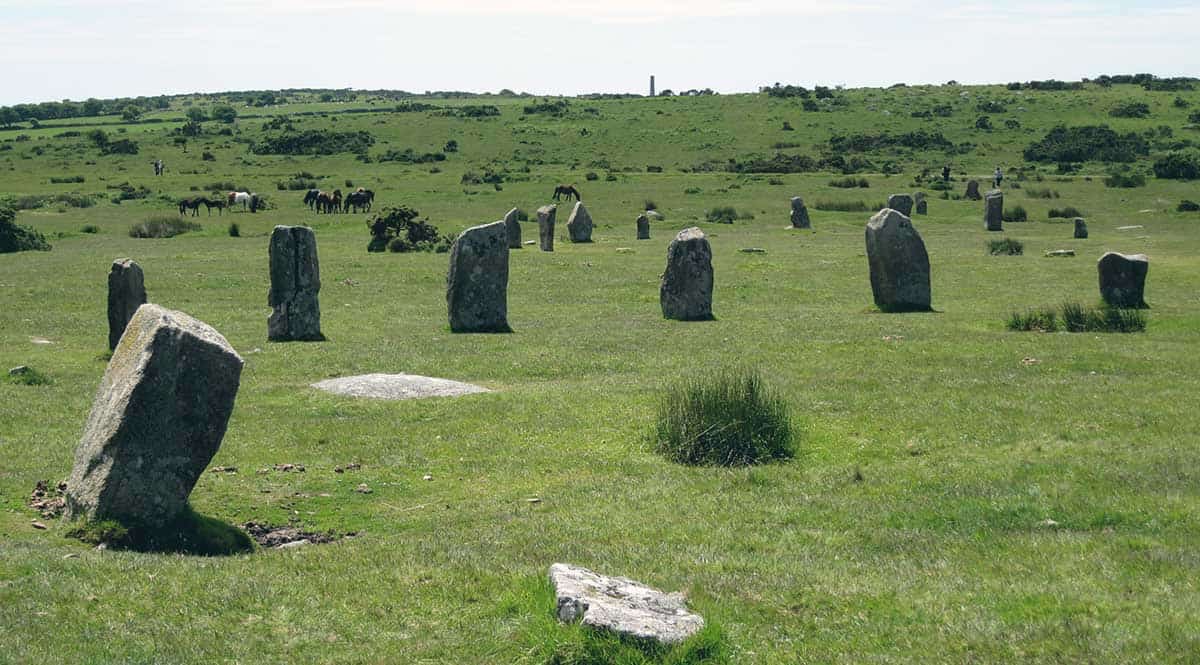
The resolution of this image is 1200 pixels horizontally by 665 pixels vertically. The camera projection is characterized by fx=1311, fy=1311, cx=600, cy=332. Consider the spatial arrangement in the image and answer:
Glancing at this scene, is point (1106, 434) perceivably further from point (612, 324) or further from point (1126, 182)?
point (1126, 182)

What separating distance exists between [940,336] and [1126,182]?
52001 mm

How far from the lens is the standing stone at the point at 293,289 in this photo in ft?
92.3

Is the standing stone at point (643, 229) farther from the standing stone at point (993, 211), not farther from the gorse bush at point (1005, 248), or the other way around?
the standing stone at point (993, 211)

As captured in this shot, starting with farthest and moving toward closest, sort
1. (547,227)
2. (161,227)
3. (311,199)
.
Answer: (311,199) < (161,227) < (547,227)

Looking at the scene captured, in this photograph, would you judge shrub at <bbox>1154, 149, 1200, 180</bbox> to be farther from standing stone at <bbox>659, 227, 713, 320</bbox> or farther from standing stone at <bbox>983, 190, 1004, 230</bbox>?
standing stone at <bbox>659, 227, 713, 320</bbox>

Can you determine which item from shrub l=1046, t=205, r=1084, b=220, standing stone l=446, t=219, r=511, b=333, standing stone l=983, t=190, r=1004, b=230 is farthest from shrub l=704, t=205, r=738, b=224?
standing stone l=446, t=219, r=511, b=333

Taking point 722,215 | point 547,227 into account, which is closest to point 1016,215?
point 722,215

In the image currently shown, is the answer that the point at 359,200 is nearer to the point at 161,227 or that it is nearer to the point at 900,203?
the point at 161,227

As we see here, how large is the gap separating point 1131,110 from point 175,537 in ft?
382

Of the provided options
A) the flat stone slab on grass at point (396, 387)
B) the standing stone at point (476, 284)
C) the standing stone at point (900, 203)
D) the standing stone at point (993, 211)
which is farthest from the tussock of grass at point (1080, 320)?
the standing stone at point (993, 211)

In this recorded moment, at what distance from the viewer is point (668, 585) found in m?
11.0

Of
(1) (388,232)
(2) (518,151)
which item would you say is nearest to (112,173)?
(2) (518,151)

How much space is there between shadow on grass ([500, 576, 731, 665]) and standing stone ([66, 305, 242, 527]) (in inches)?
210

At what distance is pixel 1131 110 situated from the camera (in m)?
116
